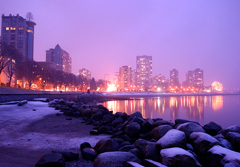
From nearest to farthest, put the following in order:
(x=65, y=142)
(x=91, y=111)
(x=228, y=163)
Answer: (x=228, y=163), (x=65, y=142), (x=91, y=111)

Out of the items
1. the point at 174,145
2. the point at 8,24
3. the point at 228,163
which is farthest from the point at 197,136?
the point at 8,24

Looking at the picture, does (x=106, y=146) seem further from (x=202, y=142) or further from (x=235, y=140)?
(x=235, y=140)

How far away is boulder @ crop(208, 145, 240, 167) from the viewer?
5133 millimetres

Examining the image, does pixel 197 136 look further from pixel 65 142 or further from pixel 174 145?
pixel 65 142

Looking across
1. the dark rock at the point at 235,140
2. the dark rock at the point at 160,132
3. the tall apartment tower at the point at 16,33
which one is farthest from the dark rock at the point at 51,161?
the tall apartment tower at the point at 16,33

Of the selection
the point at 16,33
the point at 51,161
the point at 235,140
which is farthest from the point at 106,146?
the point at 16,33

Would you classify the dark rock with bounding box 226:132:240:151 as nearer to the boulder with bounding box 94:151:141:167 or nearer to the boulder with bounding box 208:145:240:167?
the boulder with bounding box 208:145:240:167

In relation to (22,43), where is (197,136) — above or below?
below

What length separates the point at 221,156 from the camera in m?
5.43

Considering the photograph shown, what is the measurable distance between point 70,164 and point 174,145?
138 inches

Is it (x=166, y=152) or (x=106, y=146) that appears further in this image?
(x=106, y=146)

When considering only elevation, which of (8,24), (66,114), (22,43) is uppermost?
(8,24)

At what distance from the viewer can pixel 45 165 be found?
4824mm

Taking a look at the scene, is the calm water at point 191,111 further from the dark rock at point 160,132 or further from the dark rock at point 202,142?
the dark rock at point 202,142
